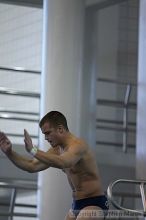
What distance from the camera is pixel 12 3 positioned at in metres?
7.85

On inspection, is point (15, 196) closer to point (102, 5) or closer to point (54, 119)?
point (54, 119)

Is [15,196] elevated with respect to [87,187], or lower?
lower

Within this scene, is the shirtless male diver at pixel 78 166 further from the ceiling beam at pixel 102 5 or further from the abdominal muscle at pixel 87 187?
the ceiling beam at pixel 102 5

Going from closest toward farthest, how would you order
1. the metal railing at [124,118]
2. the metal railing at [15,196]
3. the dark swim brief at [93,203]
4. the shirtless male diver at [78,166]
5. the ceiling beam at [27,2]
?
the shirtless male diver at [78,166] → the dark swim brief at [93,203] → the metal railing at [15,196] → the metal railing at [124,118] → the ceiling beam at [27,2]

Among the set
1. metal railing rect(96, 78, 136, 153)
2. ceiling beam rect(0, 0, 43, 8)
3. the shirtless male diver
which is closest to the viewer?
A: the shirtless male diver

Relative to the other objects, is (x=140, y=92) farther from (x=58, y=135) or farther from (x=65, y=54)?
(x=58, y=135)

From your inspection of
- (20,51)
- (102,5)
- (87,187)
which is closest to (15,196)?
(87,187)

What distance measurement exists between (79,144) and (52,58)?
213cm

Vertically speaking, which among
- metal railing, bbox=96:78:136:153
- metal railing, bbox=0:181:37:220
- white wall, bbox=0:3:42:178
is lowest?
metal railing, bbox=0:181:37:220

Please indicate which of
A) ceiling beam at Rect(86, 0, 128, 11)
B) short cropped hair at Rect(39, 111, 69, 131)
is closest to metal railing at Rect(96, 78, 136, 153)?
ceiling beam at Rect(86, 0, 128, 11)

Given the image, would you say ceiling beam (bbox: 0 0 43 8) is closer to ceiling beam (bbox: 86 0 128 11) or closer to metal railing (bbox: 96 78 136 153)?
ceiling beam (bbox: 86 0 128 11)

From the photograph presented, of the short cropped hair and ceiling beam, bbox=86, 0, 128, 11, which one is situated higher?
ceiling beam, bbox=86, 0, 128, 11

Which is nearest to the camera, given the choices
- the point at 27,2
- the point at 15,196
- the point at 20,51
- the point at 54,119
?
the point at 54,119

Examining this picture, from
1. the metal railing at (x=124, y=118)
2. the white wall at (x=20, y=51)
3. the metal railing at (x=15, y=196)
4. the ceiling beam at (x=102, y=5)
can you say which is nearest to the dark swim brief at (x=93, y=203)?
the metal railing at (x=15, y=196)
